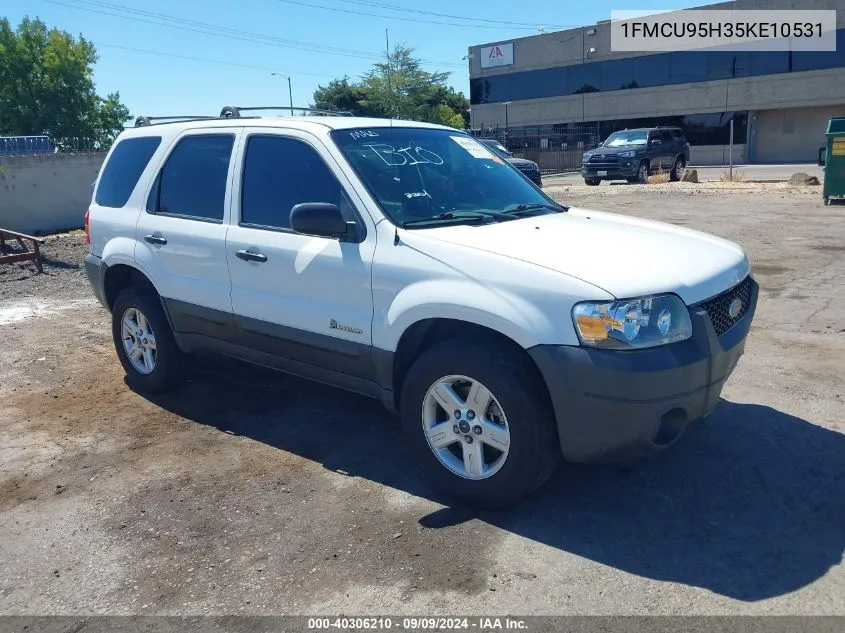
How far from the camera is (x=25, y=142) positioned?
25.5m

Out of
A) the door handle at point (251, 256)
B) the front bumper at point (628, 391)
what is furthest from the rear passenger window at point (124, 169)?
the front bumper at point (628, 391)

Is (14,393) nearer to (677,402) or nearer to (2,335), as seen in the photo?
(2,335)

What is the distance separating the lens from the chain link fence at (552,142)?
3978 cm

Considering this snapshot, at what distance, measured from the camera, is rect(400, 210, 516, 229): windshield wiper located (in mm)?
4039

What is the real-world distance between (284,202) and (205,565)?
2118 mm

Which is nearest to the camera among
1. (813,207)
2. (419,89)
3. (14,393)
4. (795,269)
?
(14,393)

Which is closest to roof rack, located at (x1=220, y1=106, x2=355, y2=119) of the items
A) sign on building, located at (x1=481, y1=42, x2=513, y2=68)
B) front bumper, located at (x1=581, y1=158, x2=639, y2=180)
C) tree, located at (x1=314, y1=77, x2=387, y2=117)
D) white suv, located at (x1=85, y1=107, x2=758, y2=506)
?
white suv, located at (x1=85, y1=107, x2=758, y2=506)

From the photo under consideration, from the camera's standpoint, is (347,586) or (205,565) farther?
(205,565)

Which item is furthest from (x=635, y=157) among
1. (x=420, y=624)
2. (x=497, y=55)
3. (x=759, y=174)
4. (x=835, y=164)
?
(x=497, y=55)

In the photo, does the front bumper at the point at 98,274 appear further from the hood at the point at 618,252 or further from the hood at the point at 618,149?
the hood at the point at 618,149

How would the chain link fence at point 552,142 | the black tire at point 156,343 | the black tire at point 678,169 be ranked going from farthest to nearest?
the chain link fence at point 552,142
the black tire at point 678,169
the black tire at point 156,343

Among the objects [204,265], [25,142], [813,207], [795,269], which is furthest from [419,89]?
[204,265]

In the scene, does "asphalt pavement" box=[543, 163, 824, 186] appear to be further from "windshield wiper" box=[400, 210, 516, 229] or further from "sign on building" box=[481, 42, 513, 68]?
"windshield wiper" box=[400, 210, 516, 229]

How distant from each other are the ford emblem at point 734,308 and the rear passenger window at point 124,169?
13.3 feet
